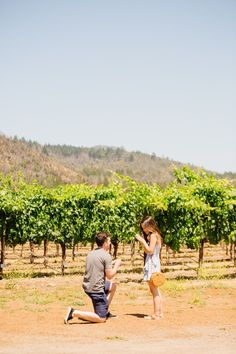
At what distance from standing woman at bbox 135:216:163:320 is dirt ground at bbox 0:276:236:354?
335 millimetres

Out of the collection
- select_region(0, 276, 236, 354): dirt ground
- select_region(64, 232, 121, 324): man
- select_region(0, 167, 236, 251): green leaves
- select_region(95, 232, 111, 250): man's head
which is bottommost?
select_region(0, 276, 236, 354): dirt ground

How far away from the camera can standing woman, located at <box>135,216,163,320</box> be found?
→ 9633mm

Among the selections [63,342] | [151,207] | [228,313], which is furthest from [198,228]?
[63,342]

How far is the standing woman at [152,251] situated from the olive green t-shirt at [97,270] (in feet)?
2.61

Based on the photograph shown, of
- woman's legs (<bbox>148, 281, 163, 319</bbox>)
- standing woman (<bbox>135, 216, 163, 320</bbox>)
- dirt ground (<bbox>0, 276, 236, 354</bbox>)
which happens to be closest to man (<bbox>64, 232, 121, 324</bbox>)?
dirt ground (<bbox>0, 276, 236, 354</bbox>)

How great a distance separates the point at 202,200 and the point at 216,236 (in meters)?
1.83

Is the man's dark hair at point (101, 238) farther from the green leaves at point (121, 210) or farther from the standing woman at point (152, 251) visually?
the green leaves at point (121, 210)

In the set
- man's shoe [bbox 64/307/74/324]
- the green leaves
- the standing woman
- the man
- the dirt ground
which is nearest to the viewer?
the dirt ground

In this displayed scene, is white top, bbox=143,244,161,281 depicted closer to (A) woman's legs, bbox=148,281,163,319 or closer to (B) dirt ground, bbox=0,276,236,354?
(A) woman's legs, bbox=148,281,163,319

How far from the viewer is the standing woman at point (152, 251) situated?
963 centimetres

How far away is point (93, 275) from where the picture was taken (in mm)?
9391

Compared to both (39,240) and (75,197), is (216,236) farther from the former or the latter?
(39,240)

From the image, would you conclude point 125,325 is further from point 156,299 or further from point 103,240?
point 103,240

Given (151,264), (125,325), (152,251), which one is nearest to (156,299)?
(151,264)
